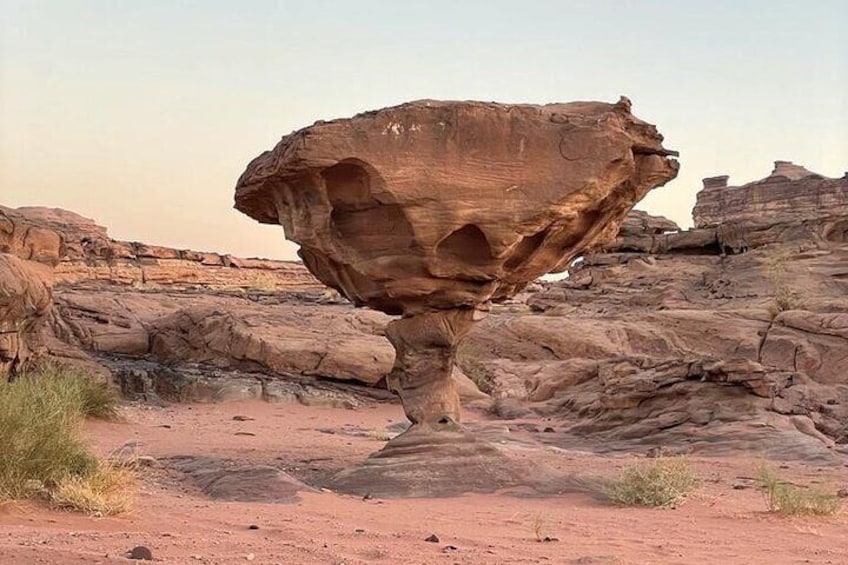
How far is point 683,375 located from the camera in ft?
47.9

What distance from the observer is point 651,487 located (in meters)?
7.79

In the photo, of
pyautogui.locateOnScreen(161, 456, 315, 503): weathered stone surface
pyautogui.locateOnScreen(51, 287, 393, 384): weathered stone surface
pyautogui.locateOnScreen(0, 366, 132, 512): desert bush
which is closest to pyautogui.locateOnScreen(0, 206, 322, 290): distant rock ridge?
pyautogui.locateOnScreen(51, 287, 393, 384): weathered stone surface

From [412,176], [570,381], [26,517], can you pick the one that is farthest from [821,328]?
[26,517]

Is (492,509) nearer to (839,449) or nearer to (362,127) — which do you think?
(362,127)

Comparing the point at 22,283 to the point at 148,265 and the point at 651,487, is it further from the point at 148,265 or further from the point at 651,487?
the point at 148,265

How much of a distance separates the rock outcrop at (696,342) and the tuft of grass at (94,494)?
28.3 feet

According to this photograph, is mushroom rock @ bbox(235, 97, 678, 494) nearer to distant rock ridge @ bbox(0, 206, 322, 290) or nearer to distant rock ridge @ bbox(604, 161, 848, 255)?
distant rock ridge @ bbox(604, 161, 848, 255)

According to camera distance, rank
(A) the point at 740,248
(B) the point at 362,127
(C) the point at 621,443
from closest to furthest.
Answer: (B) the point at 362,127, (C) the point at 621,443, (A) the point at 740,248

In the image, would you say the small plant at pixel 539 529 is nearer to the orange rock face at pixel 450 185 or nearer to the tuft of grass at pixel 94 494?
the tuft of grass at pixel 94 494

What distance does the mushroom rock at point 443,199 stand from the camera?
868 cm

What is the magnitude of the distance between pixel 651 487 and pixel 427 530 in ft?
8.22

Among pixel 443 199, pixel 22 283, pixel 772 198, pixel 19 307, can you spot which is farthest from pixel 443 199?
pixel 772 198

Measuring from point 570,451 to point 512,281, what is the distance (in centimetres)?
382

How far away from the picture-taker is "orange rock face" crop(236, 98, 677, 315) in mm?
8664
